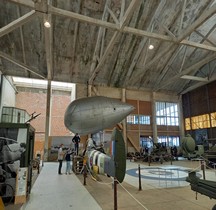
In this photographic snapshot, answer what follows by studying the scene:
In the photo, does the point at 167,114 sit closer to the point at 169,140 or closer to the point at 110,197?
the point at 169,140

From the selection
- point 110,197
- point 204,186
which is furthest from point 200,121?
point 204,186

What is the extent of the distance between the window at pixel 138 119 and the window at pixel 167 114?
124cm

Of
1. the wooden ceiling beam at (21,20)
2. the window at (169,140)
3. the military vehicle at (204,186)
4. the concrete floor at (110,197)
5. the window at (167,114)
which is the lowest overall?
the concrete floor at (110,197)

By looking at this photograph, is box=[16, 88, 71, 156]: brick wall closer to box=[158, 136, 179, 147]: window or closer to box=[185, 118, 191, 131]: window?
box=[158, 136, 179, 147]: window

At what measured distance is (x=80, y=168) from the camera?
28.6 ft

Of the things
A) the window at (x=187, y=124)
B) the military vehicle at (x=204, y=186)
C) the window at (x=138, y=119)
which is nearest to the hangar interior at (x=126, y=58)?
the window at (x=187, y=124)

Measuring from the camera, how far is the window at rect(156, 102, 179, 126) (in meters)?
19.5

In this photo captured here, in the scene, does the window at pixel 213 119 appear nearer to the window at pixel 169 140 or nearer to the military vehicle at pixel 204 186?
the window at pixel 169 140

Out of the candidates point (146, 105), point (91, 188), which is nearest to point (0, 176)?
point (91, 188)

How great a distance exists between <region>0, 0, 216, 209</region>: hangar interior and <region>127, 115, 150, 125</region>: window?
0.33 ft

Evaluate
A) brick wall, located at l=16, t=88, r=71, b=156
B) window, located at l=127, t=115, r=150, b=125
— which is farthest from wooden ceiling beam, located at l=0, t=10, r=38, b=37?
brick wall, located at l=16, t=88, r=71, b=156

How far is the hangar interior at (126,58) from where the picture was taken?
1043cm

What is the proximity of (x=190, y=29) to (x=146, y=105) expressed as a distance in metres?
10.6

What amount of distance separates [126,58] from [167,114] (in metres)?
8.18
